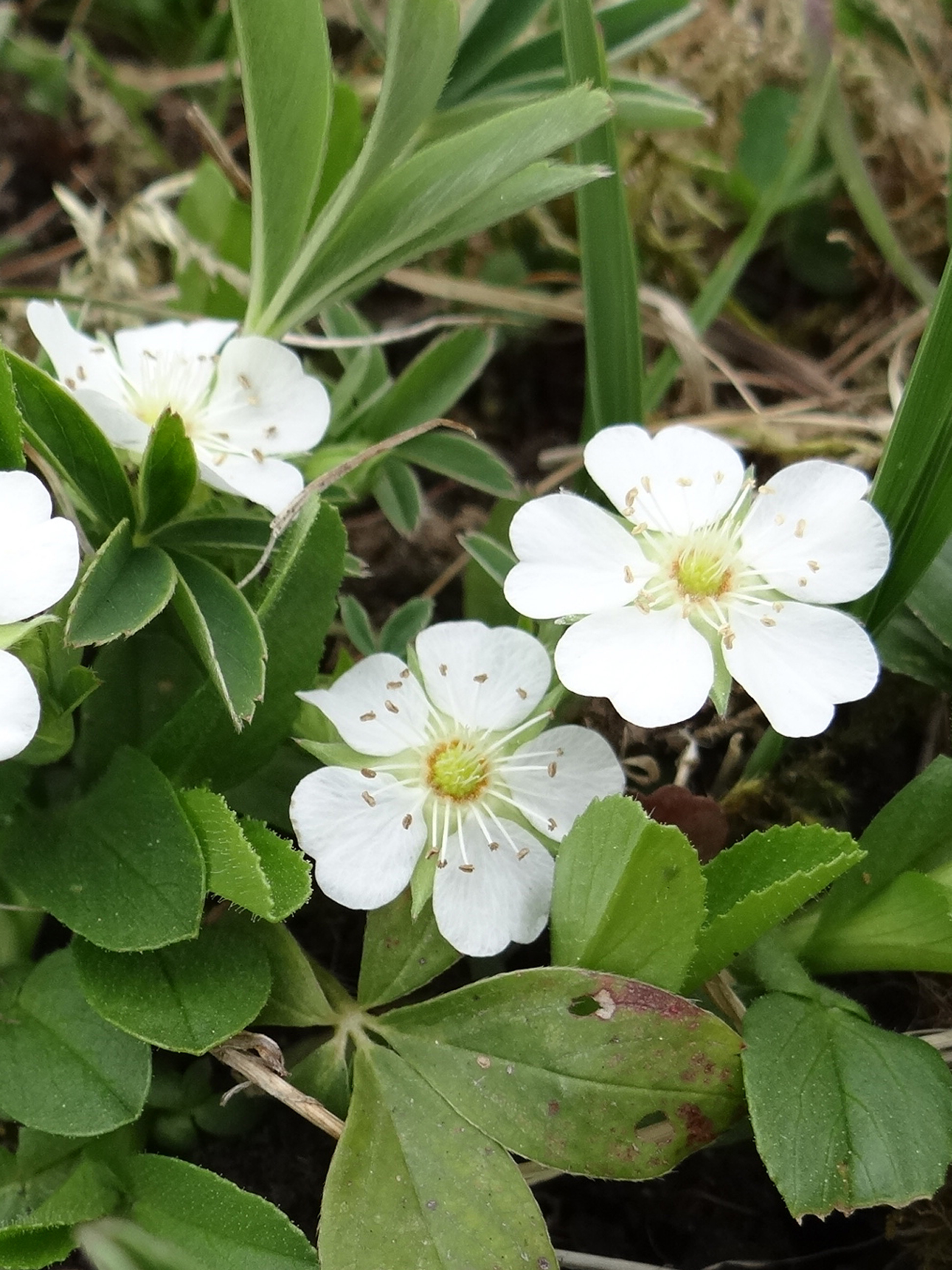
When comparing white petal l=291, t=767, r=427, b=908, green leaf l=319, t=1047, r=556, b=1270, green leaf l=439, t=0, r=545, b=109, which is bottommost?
green leaf l=319, t=1047, r=556, b=1270

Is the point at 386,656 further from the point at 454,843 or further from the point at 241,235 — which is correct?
the point at 241,235

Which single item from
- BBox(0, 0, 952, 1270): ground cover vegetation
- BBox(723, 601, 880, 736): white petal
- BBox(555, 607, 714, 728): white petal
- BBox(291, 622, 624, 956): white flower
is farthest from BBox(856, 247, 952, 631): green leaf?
BBox(291, 622, 624, 956): white flower

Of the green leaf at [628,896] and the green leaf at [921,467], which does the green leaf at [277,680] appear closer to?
the green leaf at [628,896]

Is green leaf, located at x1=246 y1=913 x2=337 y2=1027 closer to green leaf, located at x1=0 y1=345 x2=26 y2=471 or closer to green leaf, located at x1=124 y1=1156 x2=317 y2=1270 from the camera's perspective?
green leaf, located at x1=124 y1=1156 x2=317 y2=1270

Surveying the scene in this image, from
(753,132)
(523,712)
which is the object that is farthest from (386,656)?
(753,132)

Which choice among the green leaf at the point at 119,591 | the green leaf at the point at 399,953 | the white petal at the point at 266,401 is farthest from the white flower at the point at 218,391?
the green leaf at the point at 399,953

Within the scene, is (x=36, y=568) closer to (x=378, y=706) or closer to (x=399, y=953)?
(x=378, y=706)
